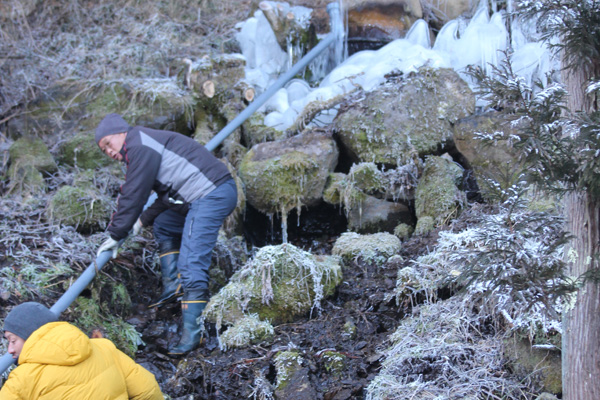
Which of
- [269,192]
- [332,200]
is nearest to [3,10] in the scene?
[269,192]

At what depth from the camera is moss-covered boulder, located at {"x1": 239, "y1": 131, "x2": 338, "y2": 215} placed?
19.5 ft

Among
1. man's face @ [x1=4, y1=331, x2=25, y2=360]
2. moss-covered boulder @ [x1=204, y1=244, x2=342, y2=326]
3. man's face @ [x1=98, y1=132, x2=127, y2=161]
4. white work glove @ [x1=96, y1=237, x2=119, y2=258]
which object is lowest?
moss-covered boulder @ [x1=204, y1=244, x2=342, y2=326]

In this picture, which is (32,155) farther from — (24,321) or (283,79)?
(24,321)

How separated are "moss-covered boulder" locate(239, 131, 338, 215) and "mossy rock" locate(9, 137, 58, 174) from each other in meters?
2.21

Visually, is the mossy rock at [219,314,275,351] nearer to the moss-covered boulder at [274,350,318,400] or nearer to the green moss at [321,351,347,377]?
the moss-covered boulder at [274,350,318,400]

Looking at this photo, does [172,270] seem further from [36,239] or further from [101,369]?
[101,369]

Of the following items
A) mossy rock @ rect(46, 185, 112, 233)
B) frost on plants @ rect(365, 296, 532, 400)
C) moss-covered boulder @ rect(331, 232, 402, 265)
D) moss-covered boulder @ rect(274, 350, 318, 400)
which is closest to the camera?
frost on plants @ rect(365, 296, 532, 400)

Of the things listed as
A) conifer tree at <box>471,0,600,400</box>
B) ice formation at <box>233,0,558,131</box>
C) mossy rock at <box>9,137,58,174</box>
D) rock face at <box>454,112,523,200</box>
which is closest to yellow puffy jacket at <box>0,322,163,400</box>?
conifer tree at <box>471,0,600,400</box>

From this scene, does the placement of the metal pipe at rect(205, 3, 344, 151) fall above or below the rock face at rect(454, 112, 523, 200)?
above

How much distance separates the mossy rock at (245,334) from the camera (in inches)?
163

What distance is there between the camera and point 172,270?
505 centimetres

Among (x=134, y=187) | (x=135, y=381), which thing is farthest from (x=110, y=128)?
(x=135, y=381)

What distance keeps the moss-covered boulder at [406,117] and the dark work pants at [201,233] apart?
78.6 inches

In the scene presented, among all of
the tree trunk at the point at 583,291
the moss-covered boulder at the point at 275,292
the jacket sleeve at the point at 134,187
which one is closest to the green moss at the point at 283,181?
the moss-covered boulder at the point at 275,292
